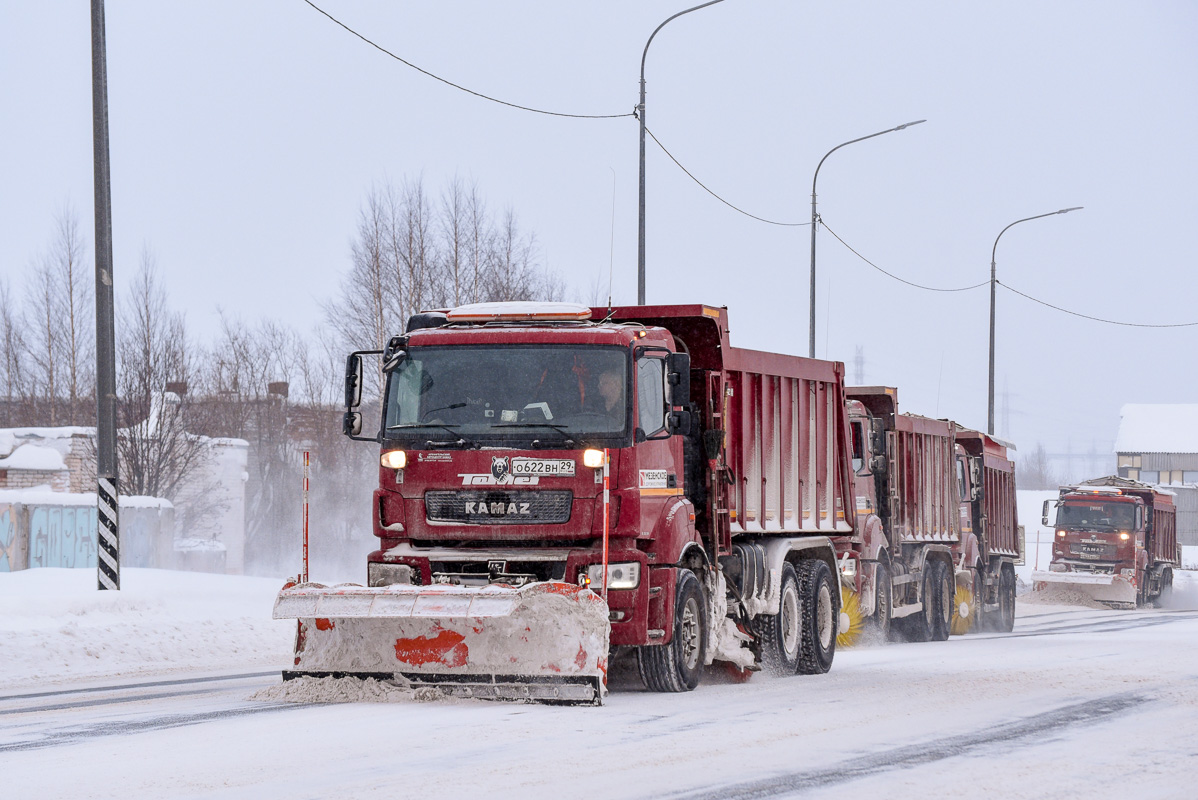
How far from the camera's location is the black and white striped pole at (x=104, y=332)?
59.0 feet

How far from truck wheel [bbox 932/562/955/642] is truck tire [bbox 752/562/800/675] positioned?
908cm

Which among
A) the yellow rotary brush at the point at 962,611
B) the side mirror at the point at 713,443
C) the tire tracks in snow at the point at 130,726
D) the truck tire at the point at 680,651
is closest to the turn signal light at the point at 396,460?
the tire tracks in snow at the point at 130,726

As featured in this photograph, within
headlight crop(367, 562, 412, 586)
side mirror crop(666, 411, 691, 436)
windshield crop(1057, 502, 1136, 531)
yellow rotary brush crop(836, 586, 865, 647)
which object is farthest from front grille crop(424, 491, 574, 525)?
windshield crop(1057, 502, 1136, 531)

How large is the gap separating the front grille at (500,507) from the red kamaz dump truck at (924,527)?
6.30 m

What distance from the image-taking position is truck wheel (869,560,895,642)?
2072cm

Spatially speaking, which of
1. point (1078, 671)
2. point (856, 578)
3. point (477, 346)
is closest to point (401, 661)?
point (477, 346)

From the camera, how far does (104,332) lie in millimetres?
18078

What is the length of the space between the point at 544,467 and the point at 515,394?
65 cm

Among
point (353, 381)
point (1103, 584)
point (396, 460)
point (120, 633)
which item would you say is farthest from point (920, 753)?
point (1103, 584)

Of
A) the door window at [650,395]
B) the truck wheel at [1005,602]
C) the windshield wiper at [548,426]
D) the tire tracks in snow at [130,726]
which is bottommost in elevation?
the truck wheel at [1005,602]

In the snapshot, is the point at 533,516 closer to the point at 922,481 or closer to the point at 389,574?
the point at 389,574

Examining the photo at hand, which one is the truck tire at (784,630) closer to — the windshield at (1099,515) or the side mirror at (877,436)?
the side mirror at (877,436)

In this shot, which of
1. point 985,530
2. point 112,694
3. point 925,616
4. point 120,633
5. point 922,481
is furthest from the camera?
point 985,530

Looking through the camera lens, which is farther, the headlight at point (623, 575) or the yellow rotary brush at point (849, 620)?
the yellow rotary brush at point (849, 620)
